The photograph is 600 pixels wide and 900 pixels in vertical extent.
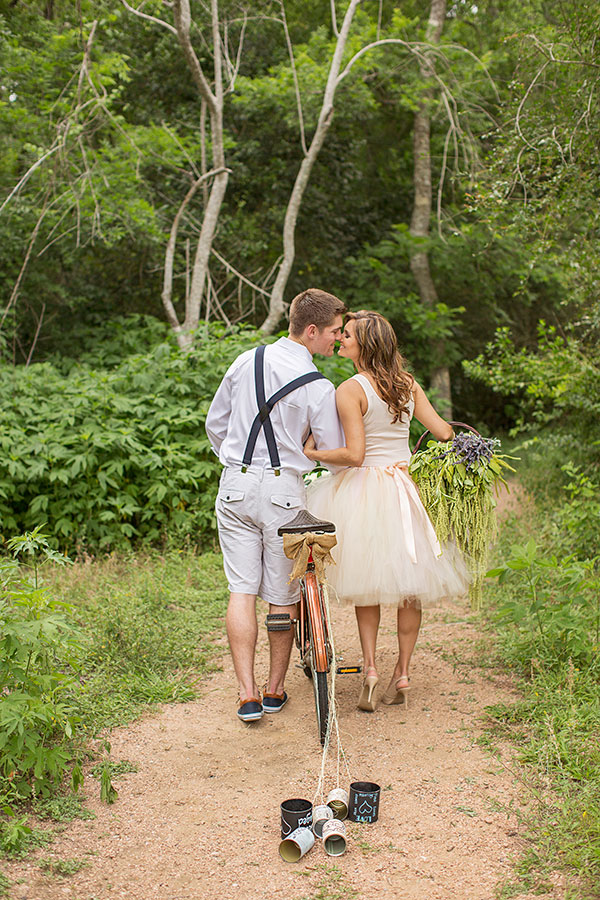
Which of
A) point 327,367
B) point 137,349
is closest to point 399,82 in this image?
point 137,349

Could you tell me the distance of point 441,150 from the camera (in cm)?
1575

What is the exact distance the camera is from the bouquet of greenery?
4.17m

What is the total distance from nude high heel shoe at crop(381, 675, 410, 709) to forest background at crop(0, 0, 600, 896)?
0.53 meters

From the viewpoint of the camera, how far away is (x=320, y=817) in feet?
10.2

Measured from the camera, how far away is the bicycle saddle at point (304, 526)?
3.74 meters

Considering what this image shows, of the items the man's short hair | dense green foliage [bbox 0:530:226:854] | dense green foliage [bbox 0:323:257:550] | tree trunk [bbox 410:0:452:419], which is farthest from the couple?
tree trunk [bbox 410:0:452:419]

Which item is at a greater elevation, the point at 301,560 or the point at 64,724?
the point at 301,560

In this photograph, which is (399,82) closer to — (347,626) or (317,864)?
(347,626)

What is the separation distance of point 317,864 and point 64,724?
1183 mm

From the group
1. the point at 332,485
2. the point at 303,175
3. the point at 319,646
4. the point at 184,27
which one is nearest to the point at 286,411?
the point at 332,485

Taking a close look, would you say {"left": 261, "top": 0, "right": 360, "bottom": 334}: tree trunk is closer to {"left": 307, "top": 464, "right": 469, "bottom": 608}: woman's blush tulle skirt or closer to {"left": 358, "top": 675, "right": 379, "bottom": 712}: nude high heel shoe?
{"left": 307, "top": 464, "right": 469, "bottom": 608}: woman's blush tulle skirt

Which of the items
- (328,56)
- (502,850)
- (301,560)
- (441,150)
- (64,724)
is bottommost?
(502,850)

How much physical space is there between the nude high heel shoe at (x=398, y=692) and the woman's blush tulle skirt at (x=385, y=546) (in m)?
0.43

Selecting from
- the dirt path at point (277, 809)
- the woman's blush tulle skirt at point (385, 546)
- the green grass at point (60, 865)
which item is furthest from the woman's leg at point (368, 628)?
the green grass at point (60, 865)
